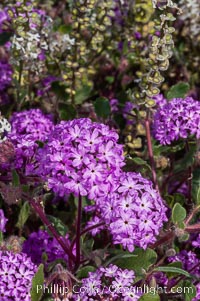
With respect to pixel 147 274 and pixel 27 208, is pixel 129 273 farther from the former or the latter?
pixel 27 208

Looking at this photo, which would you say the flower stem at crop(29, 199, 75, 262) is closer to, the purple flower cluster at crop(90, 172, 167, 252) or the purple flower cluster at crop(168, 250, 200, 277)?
the purple flower cluster at crop(90, 172, 167, 252)

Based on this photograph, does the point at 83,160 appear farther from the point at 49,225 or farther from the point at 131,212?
the point at 49,225

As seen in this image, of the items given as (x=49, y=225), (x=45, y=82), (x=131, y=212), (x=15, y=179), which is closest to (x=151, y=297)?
(x=131, y=212)

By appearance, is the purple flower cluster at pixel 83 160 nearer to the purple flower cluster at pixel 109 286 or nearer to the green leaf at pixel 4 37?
the purple flower cluster at pixel 109 286

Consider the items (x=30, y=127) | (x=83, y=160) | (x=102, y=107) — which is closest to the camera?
(x=83, y=160)

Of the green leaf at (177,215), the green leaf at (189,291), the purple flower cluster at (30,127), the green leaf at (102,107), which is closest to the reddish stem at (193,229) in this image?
the green leaf at (177,215)
